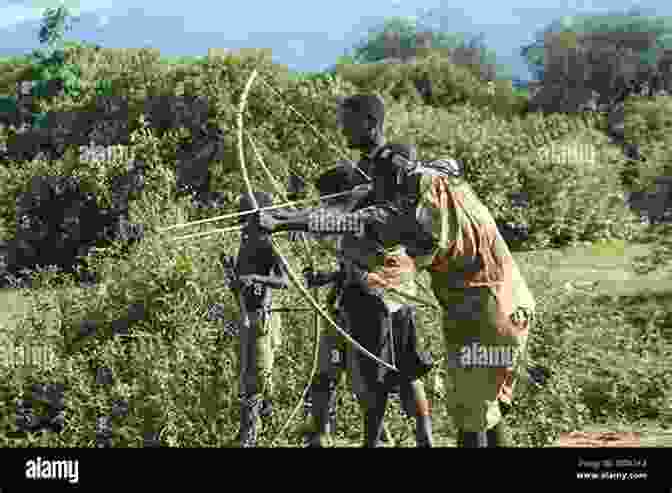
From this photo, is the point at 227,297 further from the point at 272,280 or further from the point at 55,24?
the point at 55,24

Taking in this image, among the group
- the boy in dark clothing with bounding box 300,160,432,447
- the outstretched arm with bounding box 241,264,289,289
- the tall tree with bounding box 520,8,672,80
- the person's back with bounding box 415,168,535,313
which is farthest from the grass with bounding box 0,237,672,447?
the tall tree with bounding box 520,8,672,80

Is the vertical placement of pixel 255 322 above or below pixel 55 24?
below

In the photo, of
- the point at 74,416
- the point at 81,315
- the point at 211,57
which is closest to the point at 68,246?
the point at 211,57

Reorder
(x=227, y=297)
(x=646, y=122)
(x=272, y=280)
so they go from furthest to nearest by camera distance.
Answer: (x=646, y=122), (x=227, y=297), (x=272, y=280)

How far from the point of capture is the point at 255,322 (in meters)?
7.11

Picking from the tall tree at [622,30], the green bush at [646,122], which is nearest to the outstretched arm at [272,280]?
the green bush at [646,122]

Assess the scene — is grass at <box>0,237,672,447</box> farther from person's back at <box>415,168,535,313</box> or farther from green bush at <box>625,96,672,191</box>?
green bush at <box>625,96,672,191</box>

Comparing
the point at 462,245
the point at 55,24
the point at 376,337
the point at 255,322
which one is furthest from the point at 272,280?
the point at 55,24

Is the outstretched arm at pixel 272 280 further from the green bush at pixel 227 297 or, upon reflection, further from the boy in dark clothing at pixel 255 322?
the green bush at pixel 227 297

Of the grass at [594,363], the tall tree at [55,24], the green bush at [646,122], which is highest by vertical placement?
the tall tree at [55,24]

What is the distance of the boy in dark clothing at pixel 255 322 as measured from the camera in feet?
23.0

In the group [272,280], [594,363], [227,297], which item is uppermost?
[272,280]
